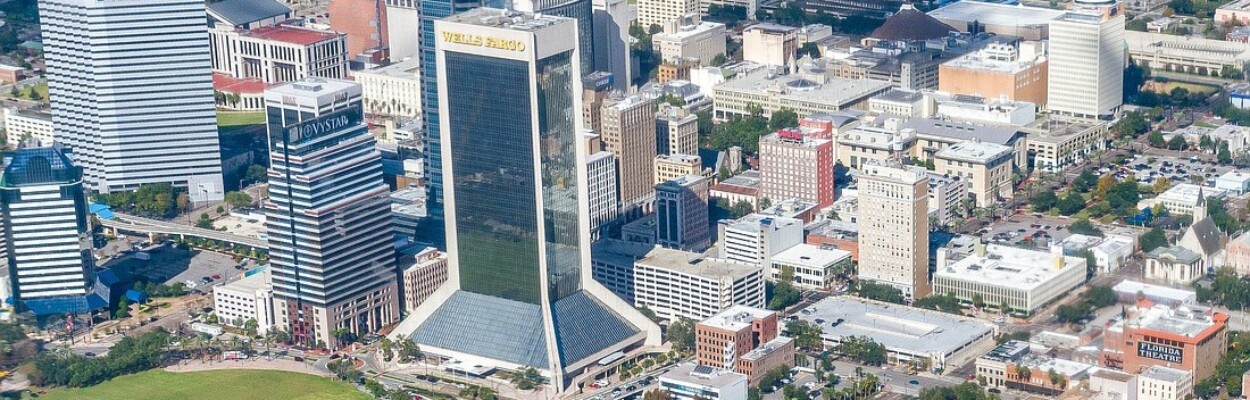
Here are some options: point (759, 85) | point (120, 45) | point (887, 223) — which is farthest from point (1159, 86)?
point (120, 45)

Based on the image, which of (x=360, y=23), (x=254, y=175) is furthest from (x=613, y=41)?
(x=254, y=175)

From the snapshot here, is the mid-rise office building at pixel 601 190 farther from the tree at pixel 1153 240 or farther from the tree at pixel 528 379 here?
the tree at pixel 1153 240

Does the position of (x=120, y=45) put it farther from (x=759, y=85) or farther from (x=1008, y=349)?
(x=1008, y=349)

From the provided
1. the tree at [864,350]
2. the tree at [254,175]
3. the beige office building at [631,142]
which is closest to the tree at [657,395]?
the tree at [864,350]

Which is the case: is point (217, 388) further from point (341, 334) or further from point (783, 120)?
point (783, 120)

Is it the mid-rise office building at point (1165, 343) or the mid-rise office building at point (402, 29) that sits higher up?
the mid-rise office building at point (402, 29)

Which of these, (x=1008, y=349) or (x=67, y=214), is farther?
(x=67, y=214)
